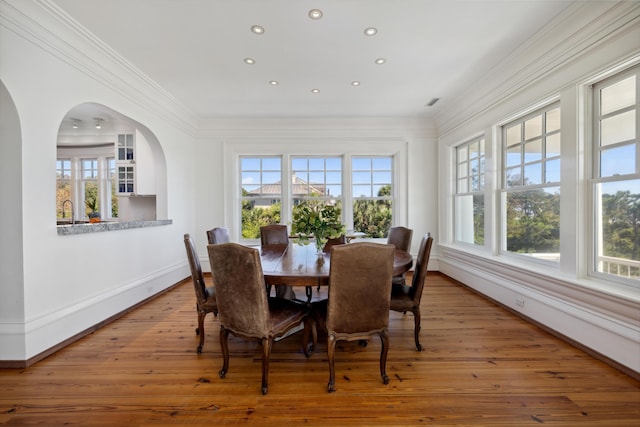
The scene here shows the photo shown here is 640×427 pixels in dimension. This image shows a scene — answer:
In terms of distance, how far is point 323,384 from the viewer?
1.79 metres

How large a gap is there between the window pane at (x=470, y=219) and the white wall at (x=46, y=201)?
4588mm

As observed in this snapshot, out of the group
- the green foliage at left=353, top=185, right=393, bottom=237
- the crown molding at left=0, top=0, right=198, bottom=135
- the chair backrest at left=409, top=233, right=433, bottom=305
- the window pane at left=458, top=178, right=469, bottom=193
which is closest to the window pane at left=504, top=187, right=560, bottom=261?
the window pane at left=458, top=178, right=469, bottom=193

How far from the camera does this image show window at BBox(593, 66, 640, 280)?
6.43ft

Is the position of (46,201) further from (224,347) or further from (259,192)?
(259,192)

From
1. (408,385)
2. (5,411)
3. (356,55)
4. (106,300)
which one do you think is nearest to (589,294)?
(408,385)

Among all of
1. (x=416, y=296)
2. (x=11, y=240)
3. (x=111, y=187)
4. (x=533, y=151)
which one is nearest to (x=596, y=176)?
(x=533, y=151)

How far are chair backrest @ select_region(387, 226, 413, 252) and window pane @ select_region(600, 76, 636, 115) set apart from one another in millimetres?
1844

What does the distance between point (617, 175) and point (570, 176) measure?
0.30 m

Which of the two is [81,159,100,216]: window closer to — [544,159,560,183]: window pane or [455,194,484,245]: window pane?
[455,194,484,245]: window pane

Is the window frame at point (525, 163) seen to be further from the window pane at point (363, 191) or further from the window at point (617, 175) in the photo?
the window pane at point (363, 191)

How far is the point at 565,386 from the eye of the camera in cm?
175

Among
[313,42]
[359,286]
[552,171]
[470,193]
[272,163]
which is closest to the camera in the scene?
[359,286]

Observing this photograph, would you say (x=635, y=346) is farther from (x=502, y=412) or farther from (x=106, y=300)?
(x=106, y=300)

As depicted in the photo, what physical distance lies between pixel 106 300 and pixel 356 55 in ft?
11.8
